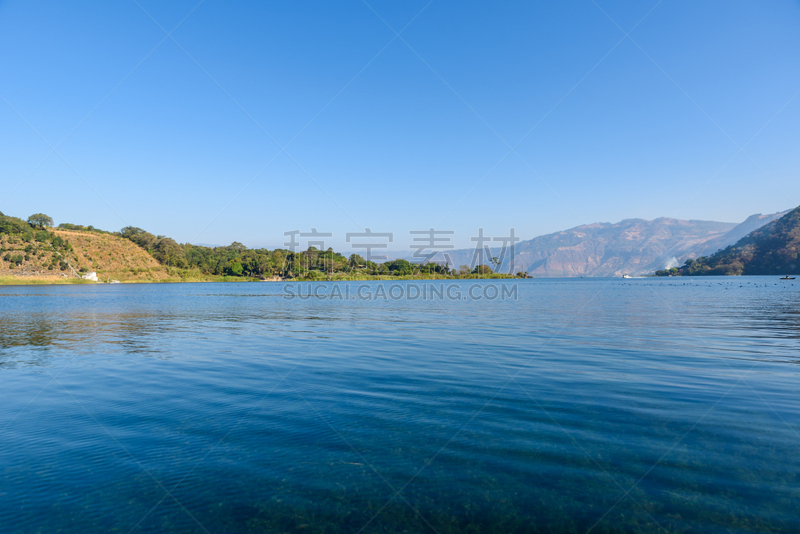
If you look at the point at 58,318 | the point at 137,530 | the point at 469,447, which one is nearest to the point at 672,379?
the point at 469,447

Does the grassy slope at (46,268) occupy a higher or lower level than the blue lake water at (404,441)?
higher

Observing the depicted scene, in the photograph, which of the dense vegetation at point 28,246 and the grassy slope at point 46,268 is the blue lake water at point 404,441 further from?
the dense vegetation at point 28,246

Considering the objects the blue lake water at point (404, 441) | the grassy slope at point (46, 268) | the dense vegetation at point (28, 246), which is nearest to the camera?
the blue lake water at point (404, 441)

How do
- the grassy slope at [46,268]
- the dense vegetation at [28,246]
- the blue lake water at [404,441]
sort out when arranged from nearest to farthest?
the blue lake water at [404,441] < the grassy slope at [46,268] < the dense vegetation at [28,246]

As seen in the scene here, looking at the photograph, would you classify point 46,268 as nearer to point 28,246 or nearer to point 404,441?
point 28,246

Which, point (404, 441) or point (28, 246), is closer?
point (404, 441)

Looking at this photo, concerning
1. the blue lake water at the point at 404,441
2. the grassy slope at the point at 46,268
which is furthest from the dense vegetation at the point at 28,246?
the blue lake water at the point at 404,441

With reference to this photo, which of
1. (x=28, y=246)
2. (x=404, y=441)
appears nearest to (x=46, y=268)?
(x=28, y=246)

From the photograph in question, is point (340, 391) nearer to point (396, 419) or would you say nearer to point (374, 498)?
point (396, 419)

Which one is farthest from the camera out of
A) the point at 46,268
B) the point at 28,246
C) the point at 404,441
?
the point at 28,246

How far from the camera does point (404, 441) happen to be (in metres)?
9.21

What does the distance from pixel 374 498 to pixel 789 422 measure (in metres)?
11.1

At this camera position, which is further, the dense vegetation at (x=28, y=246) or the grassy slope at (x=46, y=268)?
the dense vegetation at (x=28, y=246)

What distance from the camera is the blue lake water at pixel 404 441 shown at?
6438 mm
